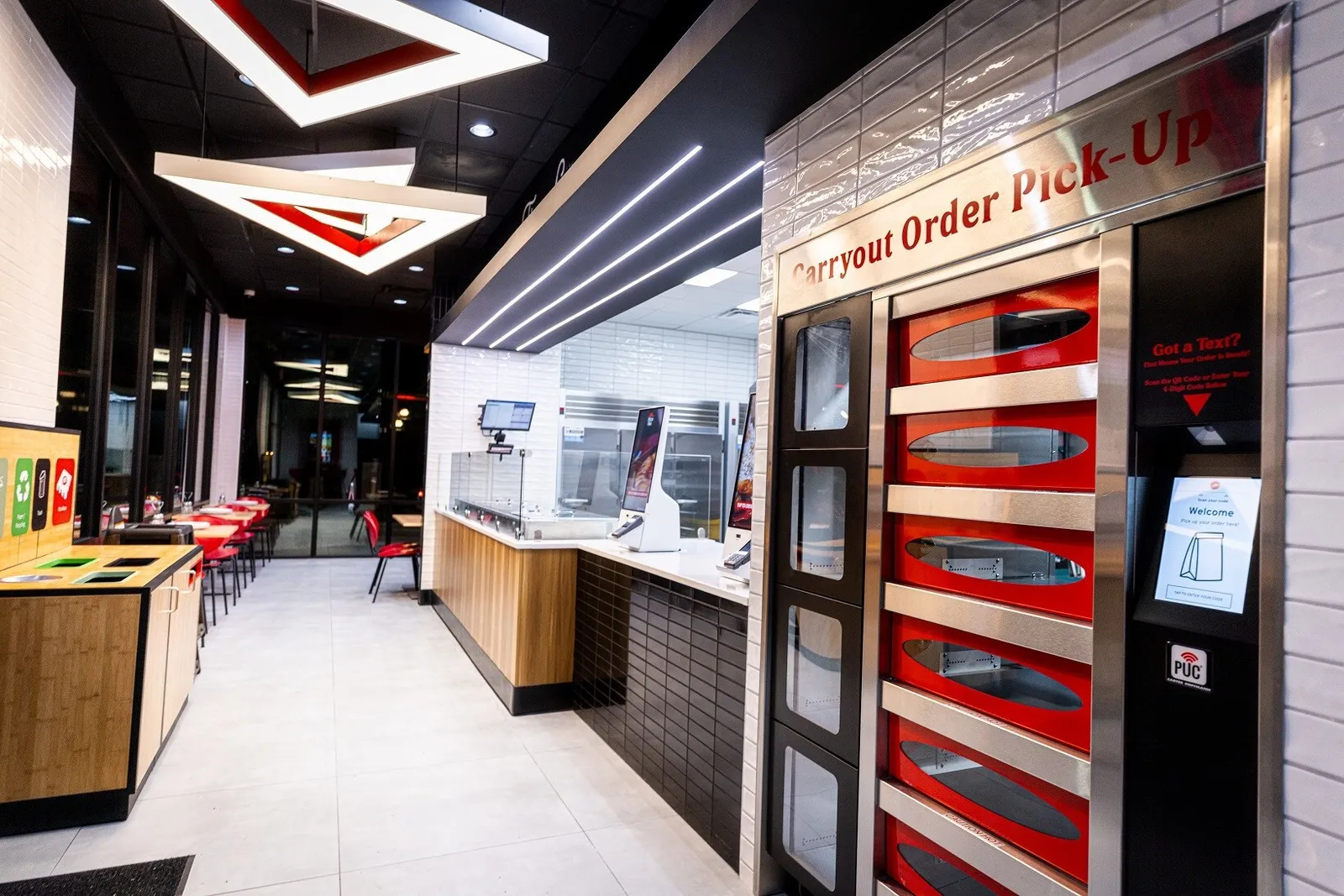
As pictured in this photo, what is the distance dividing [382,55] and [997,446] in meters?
2.60

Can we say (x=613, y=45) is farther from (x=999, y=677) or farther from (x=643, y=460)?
(x=999, y=677)

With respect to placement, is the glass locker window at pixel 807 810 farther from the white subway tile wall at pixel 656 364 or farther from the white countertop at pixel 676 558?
the white subway tile wall at pixel 656 364

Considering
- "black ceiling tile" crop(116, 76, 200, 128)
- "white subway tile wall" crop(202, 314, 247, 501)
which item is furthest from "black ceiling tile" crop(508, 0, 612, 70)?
A: "white subway tile wall" crop(202, 314, 247, 501)

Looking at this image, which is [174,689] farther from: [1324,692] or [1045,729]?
[1324,692]

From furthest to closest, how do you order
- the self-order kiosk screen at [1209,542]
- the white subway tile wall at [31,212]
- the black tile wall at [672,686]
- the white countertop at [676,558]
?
the white subway tile wall at [31,212], the white countertop at [676,558], the black tile wall at [672,686], the self-order kiosk screen at [1209,542]

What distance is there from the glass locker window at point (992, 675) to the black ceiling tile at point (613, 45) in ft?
10.8

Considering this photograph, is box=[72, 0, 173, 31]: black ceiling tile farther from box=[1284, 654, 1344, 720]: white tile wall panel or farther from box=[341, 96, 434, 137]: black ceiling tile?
box=[1284, 654, 1344, 720]: white tile wall panel

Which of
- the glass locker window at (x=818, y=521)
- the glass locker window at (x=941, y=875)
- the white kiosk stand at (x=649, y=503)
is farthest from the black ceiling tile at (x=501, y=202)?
the glass locker window at (x=941, y=875)

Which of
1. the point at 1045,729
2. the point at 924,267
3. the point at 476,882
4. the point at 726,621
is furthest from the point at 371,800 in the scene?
the point at 924,267

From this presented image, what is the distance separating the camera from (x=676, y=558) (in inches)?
153

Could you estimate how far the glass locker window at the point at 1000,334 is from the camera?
5.49ft

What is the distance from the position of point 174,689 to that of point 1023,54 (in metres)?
4.47

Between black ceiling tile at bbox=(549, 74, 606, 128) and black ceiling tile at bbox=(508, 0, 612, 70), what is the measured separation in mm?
299

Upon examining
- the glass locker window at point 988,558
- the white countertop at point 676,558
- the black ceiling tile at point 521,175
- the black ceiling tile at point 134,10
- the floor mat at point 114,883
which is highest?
the black ceiling tile at point 134,10
